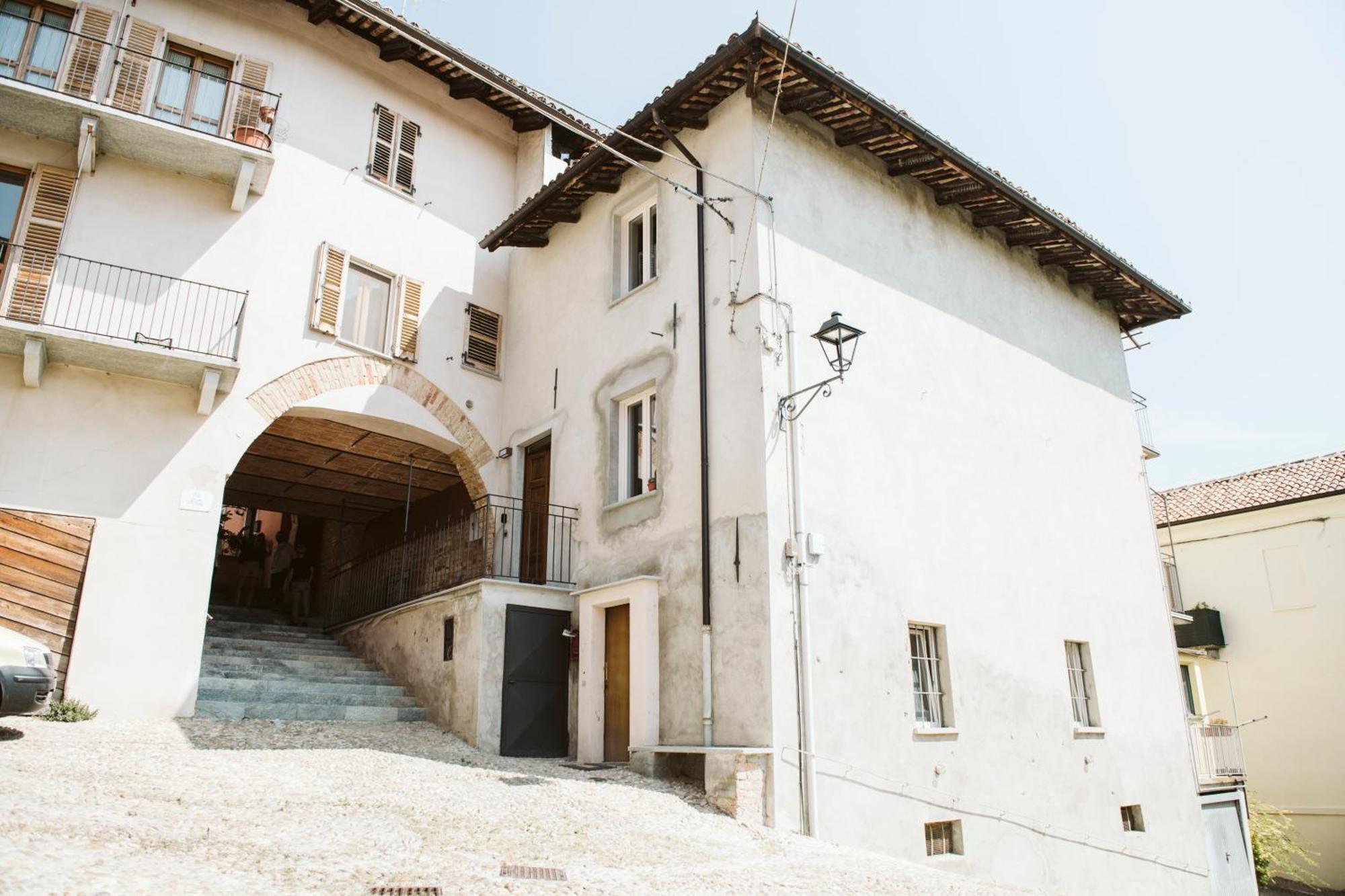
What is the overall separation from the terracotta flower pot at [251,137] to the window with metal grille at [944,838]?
1226 centimetres

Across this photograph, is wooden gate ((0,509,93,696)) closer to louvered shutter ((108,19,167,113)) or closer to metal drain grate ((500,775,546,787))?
metal drain grate ((500,775,546,787))

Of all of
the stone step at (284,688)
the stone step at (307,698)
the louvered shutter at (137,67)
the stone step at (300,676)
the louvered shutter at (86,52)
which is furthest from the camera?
the louvered shutter at (137,67)

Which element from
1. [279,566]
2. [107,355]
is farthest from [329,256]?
[279,566]

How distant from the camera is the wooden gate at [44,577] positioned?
10219 mm

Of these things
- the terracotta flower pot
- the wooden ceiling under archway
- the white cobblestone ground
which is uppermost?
the terracotta flower pot

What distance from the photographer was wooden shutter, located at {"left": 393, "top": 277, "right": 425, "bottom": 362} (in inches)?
543

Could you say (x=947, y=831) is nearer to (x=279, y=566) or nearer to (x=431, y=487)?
(x=431, y=487)

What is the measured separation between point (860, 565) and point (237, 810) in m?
6.63

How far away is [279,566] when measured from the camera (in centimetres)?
1925

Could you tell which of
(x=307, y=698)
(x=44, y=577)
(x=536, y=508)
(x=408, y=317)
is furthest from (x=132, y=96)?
(x=307, y=698)

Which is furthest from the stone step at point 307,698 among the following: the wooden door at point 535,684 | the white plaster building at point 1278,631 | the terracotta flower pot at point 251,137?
the white plaster building at point 1278,631

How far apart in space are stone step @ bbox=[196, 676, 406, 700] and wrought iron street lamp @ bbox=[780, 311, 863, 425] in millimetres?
6778

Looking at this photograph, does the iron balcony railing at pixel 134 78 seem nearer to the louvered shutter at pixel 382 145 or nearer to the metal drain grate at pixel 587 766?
the louvered shutter at pixel 382 145

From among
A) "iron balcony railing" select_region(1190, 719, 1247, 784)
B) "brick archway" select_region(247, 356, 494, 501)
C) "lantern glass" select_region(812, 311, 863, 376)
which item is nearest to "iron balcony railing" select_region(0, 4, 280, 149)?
"brick archway" select_region(247, 356, 494, 501)
